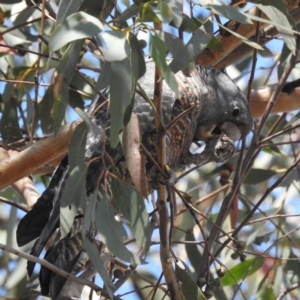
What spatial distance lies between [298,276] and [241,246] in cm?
73

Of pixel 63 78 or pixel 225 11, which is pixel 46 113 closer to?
pixel 63 78

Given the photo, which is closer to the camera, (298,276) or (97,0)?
(97,0)

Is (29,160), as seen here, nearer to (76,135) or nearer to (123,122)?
(76,135)

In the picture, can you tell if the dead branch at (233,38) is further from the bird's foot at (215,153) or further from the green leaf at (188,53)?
the green leaf at (188,53)

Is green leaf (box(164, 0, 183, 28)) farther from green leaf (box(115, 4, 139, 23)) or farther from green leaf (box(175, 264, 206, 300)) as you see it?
green leaf (box(175, 264, 206, 300))

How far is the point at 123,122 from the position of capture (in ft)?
4.79

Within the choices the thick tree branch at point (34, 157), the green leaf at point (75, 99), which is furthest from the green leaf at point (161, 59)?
the green leaf at point (75, 99)

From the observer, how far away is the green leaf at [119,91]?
134 centimetres

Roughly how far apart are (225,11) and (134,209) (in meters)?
0.48

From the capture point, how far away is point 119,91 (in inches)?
53.0

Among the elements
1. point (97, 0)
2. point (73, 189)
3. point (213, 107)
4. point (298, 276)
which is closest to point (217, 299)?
point (298, 276)

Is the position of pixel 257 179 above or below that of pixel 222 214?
above

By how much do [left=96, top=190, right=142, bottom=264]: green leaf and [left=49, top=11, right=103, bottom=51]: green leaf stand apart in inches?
15.3

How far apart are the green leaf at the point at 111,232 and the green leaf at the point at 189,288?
308 millimetres
